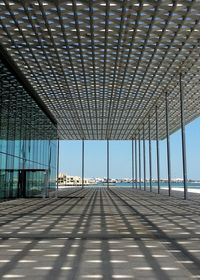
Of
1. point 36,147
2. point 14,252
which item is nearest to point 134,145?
point 36,147

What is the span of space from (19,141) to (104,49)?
→ 11.5 m

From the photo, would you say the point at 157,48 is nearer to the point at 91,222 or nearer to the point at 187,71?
the point at 187,71

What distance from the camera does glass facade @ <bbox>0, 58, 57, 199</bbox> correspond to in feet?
81.7

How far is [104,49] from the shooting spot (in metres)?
24.3

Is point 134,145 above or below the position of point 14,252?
above

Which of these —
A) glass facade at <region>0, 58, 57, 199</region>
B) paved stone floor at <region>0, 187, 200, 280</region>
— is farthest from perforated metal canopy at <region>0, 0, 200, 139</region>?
paved stone floor at <region>0, 187, 200, 280</region>

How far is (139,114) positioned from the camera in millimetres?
52219

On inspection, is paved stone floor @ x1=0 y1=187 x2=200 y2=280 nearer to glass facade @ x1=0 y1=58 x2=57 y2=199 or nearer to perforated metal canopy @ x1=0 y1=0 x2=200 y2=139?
perforated metal canopy @ x1=0 y1=0 x2=200 y2=139

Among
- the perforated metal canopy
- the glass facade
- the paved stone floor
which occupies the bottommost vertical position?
the paved stone floor

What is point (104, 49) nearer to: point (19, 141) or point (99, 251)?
point (19, 141)

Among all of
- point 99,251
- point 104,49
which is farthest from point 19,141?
point 99,251

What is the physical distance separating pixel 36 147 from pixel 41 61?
42.0ft

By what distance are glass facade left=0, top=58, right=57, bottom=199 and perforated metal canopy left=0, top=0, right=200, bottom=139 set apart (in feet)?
7.52

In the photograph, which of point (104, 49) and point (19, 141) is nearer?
point (104, 49)
